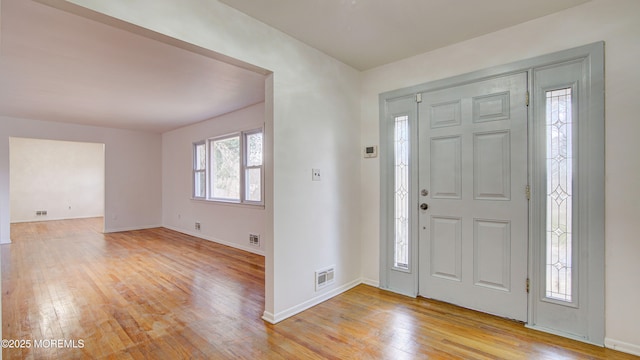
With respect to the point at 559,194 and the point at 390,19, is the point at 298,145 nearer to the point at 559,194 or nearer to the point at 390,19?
the point at 390,19

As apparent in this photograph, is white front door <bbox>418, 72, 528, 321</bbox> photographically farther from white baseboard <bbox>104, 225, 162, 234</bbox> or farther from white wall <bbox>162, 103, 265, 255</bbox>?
white baseboard <bbox>104, 225, 162, 234</bbox>

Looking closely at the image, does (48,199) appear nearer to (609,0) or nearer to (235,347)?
(235,347)

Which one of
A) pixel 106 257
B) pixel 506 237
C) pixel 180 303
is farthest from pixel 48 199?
pixel 506 237

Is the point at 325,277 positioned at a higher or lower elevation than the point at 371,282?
higher

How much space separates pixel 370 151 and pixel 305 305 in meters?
1.83

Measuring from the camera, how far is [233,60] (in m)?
2.33

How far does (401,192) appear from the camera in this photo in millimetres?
3207

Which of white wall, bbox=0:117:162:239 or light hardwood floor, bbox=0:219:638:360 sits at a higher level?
white wall, bbox=0:117:162:239

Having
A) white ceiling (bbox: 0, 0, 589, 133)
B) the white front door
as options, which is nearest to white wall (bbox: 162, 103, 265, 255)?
white ceiling (bbox: 0, 0, 589, 133)

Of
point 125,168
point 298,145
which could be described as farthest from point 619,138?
point 125,168

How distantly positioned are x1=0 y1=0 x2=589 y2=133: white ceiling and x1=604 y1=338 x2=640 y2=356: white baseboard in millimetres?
2515

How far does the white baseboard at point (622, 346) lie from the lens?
205 centimetres

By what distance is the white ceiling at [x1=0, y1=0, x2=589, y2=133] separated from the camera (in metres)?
2.24

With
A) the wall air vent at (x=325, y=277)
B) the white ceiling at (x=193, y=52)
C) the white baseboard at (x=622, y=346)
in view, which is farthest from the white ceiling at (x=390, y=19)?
the white baseboard at (x=622, y=346)
